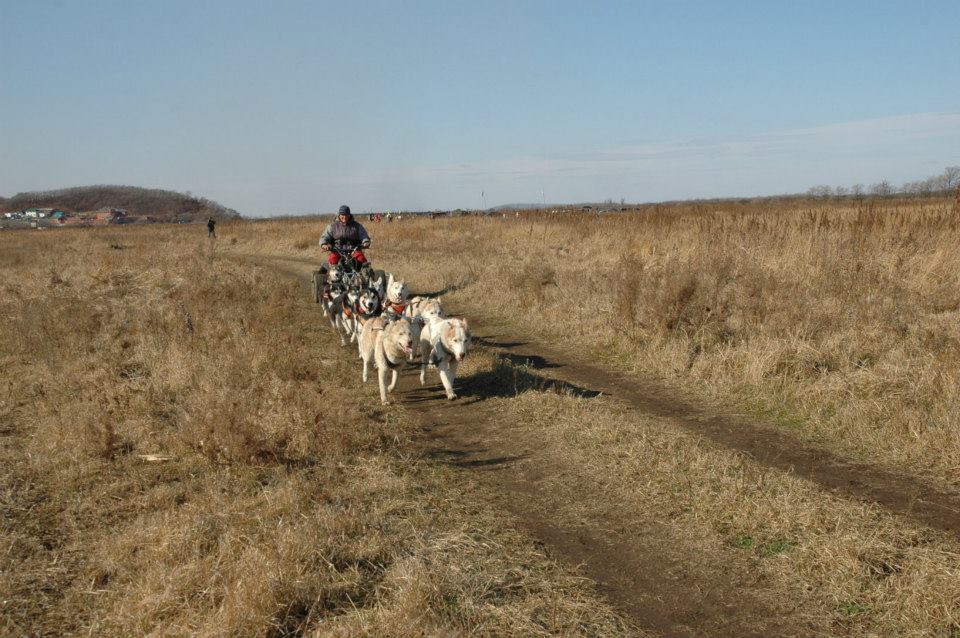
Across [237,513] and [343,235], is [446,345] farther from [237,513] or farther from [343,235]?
[343,235]

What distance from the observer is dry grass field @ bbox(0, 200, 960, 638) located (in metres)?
4.02

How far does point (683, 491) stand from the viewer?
5695mm

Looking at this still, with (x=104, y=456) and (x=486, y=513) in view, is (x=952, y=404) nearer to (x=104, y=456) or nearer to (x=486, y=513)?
(x=486, y=513)

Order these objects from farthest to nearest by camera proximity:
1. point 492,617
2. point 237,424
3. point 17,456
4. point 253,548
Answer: point 17,456
point 237,424
point 253,548
point 492,617

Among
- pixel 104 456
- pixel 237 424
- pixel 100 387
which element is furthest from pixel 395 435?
pixel 100 387

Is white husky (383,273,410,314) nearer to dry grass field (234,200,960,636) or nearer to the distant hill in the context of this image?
dry grass field (234,200,960,636)

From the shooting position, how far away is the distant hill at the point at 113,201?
16225 centimetres

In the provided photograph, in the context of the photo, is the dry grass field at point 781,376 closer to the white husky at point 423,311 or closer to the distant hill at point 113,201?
the white husky at point 423,311

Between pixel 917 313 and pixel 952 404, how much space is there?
3.79m

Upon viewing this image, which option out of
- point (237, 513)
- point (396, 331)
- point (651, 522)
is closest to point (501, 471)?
point (651, 522)

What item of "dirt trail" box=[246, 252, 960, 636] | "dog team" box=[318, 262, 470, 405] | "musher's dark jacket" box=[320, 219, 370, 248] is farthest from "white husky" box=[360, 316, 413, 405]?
"musher's dark jacket" box=[320, 219, 370, 248]

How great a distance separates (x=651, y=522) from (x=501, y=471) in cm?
165

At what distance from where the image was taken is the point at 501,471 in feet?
21.2

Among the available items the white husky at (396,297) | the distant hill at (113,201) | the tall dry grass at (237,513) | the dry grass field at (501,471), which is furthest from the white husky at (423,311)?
the distant hill at (113,201)
